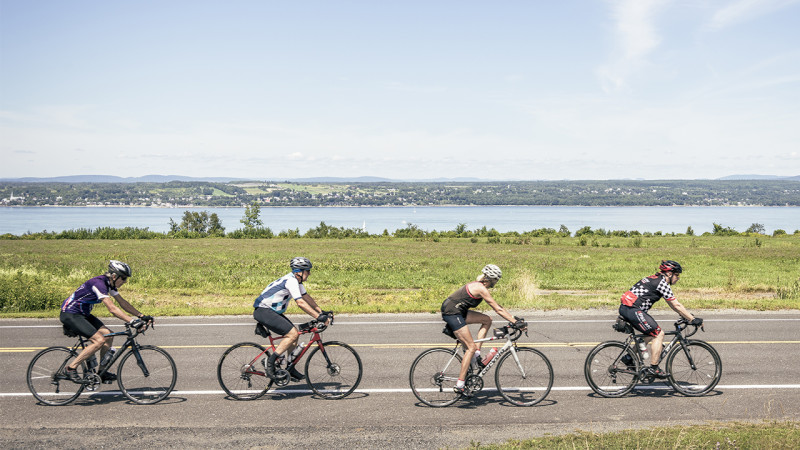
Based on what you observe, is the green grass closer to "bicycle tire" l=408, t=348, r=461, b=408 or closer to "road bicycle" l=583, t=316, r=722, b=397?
"road bicycle" l=583, t=316, r=722, b=397

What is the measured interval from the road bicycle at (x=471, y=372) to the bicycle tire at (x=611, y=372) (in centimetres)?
76

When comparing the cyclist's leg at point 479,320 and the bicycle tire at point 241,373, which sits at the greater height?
the cyclist's leg at point 479,320

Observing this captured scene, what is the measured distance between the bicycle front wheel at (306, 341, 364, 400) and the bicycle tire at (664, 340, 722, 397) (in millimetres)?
4773

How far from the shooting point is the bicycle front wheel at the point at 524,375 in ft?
27.4

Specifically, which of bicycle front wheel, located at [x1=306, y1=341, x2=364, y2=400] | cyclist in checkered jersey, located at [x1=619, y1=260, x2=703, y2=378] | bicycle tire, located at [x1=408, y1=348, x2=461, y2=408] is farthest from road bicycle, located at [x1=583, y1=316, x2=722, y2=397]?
bicycle front wheel, located at [x1=306, y1=341, x2=364, y2=400]

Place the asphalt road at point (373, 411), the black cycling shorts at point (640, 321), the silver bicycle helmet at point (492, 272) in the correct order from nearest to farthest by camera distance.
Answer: the asphalt road at point (373, 411)
the silver bicycle helmet at point (492, 272)
the black cycling shorts at point (640, 321)

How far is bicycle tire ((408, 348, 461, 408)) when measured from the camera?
8273 mm

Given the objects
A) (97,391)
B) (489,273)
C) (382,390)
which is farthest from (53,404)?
(489,273)

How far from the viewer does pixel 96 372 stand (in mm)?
8438

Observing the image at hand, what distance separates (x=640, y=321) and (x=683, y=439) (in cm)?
242

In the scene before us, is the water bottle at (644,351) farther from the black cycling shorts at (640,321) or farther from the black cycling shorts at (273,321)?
the black cycling shorts at (273,321)

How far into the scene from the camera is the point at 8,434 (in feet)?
23.2

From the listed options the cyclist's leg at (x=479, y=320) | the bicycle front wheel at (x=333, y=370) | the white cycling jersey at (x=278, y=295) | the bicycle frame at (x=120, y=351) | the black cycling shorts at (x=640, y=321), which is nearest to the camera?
the cyclist's leg at (x=479, y=320)

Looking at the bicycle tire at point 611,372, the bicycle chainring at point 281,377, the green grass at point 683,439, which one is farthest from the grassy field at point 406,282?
the green grass at point 683,439
